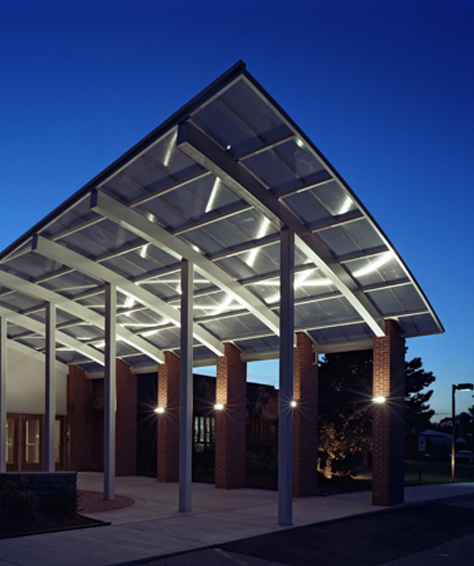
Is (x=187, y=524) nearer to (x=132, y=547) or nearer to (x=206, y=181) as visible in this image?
(x=132, y=547)

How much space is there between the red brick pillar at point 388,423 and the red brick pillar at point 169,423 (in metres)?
10.00

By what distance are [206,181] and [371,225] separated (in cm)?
416

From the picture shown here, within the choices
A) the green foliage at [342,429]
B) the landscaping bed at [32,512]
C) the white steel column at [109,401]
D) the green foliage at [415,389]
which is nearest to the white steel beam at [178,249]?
the white steel column at [109,401]

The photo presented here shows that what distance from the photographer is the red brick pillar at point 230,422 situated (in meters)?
22.7

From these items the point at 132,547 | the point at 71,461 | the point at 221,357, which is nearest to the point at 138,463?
the point at 71,461

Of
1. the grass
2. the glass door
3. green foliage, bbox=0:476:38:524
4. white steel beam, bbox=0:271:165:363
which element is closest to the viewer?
green foliage, bbox=0:476:38:524

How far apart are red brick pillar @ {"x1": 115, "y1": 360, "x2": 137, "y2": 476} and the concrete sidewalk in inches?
211

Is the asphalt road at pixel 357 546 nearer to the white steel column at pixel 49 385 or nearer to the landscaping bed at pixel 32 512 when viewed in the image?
the landscaping bed at pixel 32 512

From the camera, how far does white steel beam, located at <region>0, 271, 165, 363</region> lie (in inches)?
828

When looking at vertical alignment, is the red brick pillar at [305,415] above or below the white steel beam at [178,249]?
below

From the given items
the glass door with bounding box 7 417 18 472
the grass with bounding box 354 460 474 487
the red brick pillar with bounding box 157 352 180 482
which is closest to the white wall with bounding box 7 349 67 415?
the glass door with bounding box 7 417 18 472

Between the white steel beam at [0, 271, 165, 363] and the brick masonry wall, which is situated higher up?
the white steel beam at [0, 271, 165, 363]

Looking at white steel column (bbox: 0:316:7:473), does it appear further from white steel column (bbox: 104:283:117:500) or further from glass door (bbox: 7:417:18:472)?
white steel column (bbox: 104:283:117:500)

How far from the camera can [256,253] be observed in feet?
55.8
